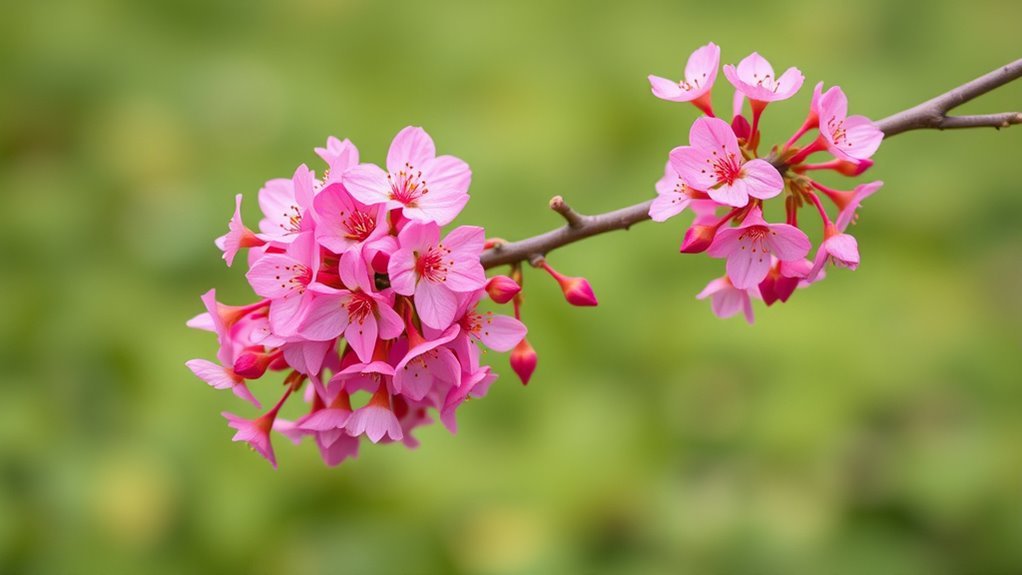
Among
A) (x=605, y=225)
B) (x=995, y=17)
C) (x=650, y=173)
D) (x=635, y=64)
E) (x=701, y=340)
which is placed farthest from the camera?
(x=995, y=17)

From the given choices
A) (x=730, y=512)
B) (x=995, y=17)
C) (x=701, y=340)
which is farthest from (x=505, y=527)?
(x=995, y=17)

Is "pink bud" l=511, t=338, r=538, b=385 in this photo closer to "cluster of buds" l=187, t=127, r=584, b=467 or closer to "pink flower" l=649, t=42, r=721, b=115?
"cluster of buds" l=187, t=127, r=584, b=467

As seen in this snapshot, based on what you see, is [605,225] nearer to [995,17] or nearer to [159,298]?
[159,298]

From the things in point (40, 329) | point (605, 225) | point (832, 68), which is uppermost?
point (605, 225)

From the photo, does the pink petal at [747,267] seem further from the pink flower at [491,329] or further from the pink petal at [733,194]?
the pink flower at [491,329]

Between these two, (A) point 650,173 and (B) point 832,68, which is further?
(B) point 832,68

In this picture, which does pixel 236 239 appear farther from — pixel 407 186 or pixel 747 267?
pixel 747 267

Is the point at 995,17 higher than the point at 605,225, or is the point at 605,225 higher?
the point at 605,225
